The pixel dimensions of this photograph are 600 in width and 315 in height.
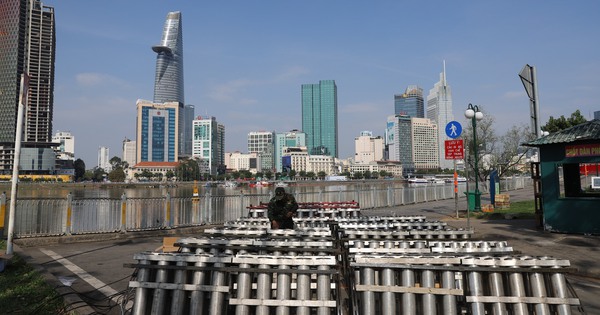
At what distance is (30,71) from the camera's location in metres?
112

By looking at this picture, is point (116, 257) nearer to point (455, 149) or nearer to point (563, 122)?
point (455, 149)

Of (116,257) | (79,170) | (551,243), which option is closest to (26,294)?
(116,257)

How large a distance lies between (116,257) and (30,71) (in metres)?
132

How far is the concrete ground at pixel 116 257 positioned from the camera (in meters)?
5.99

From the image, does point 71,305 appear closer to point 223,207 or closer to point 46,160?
point 223,207

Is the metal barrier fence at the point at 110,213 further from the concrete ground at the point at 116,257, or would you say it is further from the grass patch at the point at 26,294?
the grass patch at the point at 26,294

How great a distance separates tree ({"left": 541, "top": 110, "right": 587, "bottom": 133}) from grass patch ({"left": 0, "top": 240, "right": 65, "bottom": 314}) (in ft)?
80.7

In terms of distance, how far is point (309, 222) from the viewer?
347 inches

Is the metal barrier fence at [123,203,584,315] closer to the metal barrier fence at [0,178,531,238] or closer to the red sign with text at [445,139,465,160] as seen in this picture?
the metal barrier fence at [0,178,531,238]

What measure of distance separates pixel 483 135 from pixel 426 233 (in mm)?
33369

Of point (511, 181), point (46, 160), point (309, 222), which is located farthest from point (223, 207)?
point (46, 160)

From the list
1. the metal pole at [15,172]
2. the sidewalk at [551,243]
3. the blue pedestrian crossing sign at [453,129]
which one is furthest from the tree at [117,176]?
the sidewalk at [551,243]

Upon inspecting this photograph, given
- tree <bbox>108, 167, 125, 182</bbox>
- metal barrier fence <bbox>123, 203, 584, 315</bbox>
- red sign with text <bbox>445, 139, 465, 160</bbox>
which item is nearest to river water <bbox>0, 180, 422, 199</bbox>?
red sign with text <bbox>445, 139, 465, 160</bbox>

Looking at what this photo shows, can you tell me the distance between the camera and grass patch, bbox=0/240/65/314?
5.18 m
